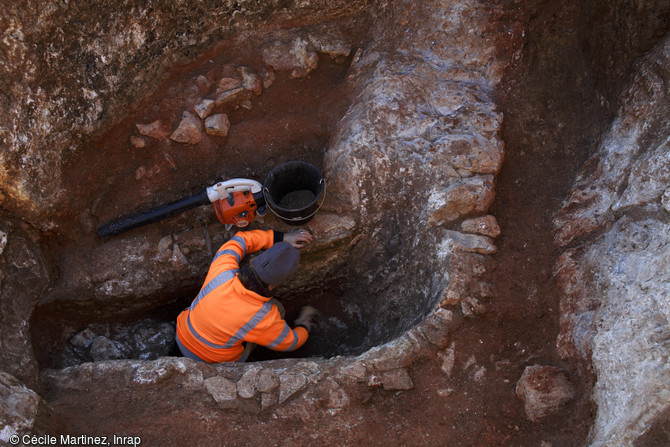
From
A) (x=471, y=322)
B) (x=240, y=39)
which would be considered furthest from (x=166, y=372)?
(x=240, y=39)

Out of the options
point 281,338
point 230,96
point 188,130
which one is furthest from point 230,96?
point 281,338

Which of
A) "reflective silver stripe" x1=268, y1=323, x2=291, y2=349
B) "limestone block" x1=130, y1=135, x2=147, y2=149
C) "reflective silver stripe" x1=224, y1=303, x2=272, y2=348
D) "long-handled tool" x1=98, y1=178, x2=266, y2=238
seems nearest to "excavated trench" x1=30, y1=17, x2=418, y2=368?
"limestone block" x1=130, y1=135, x2=147, y2=149

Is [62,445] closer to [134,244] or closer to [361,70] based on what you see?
[134,244]

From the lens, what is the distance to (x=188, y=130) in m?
3.63

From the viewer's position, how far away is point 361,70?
3.79 metres

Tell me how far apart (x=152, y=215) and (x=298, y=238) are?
3.52 feet

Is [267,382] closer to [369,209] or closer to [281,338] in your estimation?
[281,338]

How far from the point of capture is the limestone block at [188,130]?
3.63m

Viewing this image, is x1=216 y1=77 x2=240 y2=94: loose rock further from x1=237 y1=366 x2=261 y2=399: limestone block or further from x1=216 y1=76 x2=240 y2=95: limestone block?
x1=237 y1=366 x2=261 y2=399: limestone block

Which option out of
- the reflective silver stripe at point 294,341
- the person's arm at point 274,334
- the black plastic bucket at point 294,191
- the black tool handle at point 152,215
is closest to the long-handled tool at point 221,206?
the black tool handle at point 152,215

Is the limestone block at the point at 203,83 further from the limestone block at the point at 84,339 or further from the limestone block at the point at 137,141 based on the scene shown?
the limestone block at the point at 84,339

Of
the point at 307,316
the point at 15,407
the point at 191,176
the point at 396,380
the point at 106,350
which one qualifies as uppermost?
the point at 191,176

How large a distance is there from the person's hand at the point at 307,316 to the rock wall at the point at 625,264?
1.87 meters

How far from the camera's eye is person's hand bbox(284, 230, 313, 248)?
11.5 ft
